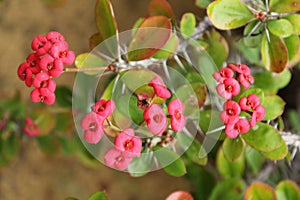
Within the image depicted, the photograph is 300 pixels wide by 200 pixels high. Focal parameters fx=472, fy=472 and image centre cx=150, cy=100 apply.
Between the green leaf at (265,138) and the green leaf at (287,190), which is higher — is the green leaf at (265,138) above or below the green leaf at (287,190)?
above

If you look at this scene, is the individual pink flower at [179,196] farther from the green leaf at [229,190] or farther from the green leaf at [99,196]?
the green leaf at [229,190]

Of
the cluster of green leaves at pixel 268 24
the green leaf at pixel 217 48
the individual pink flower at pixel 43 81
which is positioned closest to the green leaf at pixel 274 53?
the cluster of green leaves at pixel 268 24

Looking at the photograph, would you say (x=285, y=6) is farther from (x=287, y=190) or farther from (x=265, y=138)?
(x=287, y=190)

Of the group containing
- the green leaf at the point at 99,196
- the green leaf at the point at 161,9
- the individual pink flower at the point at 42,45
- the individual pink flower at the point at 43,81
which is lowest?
the green leaf at the point at 99,196

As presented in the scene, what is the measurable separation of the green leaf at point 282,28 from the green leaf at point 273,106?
0.47 feet

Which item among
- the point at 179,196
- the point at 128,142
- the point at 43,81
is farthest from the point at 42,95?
the point at 179,196

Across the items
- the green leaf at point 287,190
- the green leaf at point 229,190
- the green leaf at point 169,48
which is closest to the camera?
the green leaf at point 169,48

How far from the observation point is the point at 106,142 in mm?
1037

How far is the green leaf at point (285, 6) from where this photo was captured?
1.03 m

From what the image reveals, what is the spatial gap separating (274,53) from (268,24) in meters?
0.07

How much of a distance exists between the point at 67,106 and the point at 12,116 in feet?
0.61

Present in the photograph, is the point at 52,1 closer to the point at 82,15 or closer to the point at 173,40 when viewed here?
the point at 82,15

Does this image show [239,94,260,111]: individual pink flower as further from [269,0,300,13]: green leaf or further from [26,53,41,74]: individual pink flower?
[26,53,41,74]: individual pink flower

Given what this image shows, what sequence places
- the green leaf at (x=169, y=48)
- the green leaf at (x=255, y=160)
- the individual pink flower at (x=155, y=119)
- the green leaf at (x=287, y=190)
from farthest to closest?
the green leaf at (x=255, y=160), the green leaf at (x=287, y=190), the green leaf at (x=169, y=48), the individual pink flower at (x=155, y=119)
